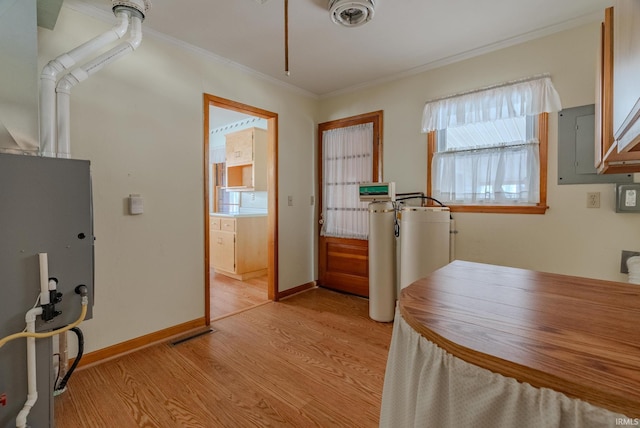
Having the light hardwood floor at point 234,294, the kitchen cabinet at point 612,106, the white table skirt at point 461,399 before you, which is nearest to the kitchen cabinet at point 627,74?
the kitchen cabinet at point 612,106

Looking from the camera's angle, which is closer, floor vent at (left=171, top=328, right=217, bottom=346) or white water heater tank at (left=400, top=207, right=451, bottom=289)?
floor vent at (left=171, top=328, right=217, bottom=346)

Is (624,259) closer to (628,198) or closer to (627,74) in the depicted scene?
(628,198)

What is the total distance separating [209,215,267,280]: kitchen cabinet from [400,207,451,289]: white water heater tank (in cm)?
239

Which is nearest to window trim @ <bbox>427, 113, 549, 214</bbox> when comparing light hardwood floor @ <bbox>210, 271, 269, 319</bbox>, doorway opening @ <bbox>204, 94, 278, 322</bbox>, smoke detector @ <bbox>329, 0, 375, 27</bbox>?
smoke detector @ <bbox>329, 0, 375, 27</bbox>

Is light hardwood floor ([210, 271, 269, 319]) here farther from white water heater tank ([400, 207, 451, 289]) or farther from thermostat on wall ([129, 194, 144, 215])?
white water heater tank ([400, 207, 451, 289])

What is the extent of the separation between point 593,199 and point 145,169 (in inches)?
131

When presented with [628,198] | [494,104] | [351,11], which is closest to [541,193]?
[628,198]

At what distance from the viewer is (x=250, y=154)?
14.2ft

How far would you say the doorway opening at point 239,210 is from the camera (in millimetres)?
2883

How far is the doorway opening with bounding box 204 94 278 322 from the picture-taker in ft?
9.46

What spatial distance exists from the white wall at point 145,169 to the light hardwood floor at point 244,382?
1.12 ft

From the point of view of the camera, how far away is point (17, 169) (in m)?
1.13

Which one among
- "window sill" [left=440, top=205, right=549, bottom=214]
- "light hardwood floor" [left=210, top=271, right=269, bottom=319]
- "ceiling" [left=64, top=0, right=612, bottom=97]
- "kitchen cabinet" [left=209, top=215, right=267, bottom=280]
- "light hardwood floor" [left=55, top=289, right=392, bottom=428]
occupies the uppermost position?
"ceiling" [left=64, top=0, right=612, bottom=97]

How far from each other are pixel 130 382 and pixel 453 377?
2.05m
